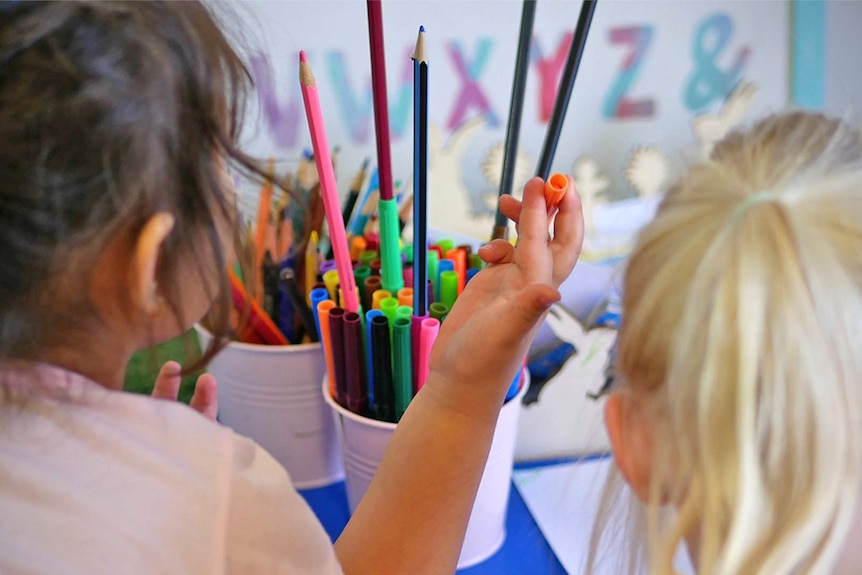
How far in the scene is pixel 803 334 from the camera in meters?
0.23

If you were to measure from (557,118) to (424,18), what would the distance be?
175mm

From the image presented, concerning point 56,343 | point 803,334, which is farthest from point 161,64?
point 803,334

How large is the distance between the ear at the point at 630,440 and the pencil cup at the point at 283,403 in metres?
0.25

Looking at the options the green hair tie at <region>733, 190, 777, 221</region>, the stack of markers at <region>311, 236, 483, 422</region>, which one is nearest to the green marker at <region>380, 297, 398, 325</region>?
the stack of markers at <region>311, 236, 483, 422</region>

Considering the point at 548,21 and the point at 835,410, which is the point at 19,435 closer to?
the point at 835,410

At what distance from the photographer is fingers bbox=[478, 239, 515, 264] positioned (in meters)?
0.39

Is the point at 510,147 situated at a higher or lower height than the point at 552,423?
higher

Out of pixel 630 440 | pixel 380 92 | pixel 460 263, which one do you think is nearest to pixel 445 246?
pixel 460 263

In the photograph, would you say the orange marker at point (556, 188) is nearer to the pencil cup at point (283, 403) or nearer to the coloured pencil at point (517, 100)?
the coloured pencil at point (517, 100)

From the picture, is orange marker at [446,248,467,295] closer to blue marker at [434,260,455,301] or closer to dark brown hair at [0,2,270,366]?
blue marker at [434,260,455,301]

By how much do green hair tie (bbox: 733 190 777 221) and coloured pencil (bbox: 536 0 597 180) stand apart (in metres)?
0.18

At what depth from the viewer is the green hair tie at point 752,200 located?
0.82 feet

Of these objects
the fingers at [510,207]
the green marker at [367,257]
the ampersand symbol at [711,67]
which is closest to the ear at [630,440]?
the fingers at [510,207]

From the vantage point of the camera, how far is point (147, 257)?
0.96ft
